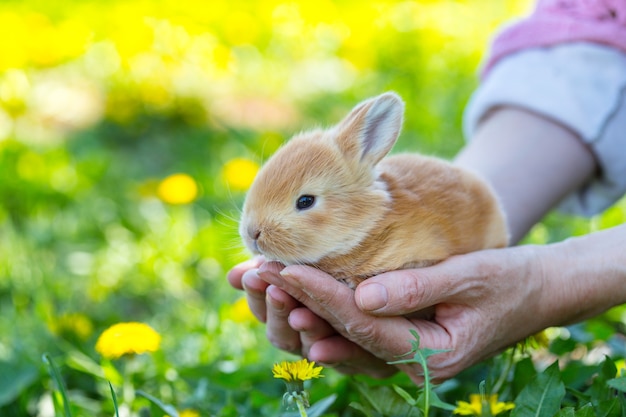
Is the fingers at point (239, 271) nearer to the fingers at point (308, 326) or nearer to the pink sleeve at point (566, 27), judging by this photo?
the fingers at point (308, 326)

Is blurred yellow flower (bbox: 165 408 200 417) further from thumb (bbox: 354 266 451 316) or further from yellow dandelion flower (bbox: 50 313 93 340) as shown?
yellow dandelion flower (bbox: 50 313 93 340)

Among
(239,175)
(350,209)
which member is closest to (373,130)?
(350,209)

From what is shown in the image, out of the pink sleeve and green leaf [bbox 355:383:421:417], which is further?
the pink sleeve

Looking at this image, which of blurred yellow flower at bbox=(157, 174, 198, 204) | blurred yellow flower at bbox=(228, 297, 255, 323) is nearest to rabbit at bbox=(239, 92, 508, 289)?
blurred yellow flower at bbox=(228, 297, 255, 323)

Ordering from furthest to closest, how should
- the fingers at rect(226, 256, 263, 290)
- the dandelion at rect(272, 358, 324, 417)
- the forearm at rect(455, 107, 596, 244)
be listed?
the forearm at rect(455, 107, 596, 244), the fingers at rect(226, 256, 263, 290), the dandelion at rect(272, 358, 324, 417)

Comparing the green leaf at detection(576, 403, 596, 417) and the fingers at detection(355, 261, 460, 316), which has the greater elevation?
the fingers at detection(355, 261, 460, 316)

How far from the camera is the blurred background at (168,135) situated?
9.20 feet

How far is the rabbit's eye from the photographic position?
1788 mm

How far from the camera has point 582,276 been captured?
1953mm

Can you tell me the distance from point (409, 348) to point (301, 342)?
0.38 metres

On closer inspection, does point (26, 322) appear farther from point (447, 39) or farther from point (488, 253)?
point (447, 39)

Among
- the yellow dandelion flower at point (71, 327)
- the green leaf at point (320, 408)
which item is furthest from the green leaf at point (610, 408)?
the yellow dandelion flower at point (71, 327)

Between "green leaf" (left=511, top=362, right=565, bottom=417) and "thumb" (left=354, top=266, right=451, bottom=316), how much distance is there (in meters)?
0.31

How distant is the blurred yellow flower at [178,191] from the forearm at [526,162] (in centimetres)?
142
